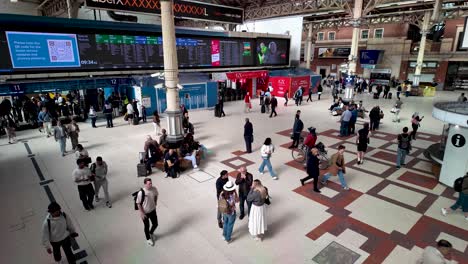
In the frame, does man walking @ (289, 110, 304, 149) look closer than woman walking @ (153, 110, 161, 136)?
Yes

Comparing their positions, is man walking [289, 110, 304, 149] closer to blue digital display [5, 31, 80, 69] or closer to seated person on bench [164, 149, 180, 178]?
seated person on bench [164, 149, 180, 178]

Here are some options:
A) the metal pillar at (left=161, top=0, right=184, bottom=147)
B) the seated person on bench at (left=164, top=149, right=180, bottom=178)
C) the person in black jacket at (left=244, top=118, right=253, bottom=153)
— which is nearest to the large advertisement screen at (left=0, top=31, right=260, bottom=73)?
the metal pillar at (left=161, top=0, right=184, bottom=147)

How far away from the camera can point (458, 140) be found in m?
7.68

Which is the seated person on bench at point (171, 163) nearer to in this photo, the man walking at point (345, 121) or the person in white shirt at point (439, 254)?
the person in white shirt at point (439, 254)

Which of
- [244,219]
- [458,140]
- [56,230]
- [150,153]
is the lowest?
[244,219]

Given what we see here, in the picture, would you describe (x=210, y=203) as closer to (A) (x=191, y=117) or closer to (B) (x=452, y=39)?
(A) (x=191, y=117)

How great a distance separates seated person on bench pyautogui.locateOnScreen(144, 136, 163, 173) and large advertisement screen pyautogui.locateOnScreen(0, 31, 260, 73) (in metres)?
8.36

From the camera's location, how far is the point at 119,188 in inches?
324

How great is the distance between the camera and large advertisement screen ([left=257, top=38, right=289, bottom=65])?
23.2 meters

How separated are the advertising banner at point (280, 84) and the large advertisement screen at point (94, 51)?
698 centimetres

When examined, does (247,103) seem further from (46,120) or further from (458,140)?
(458,140)

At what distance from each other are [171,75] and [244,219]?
5817 mm

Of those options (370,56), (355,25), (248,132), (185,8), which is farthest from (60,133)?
(370,56)

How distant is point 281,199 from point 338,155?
2052 mm
